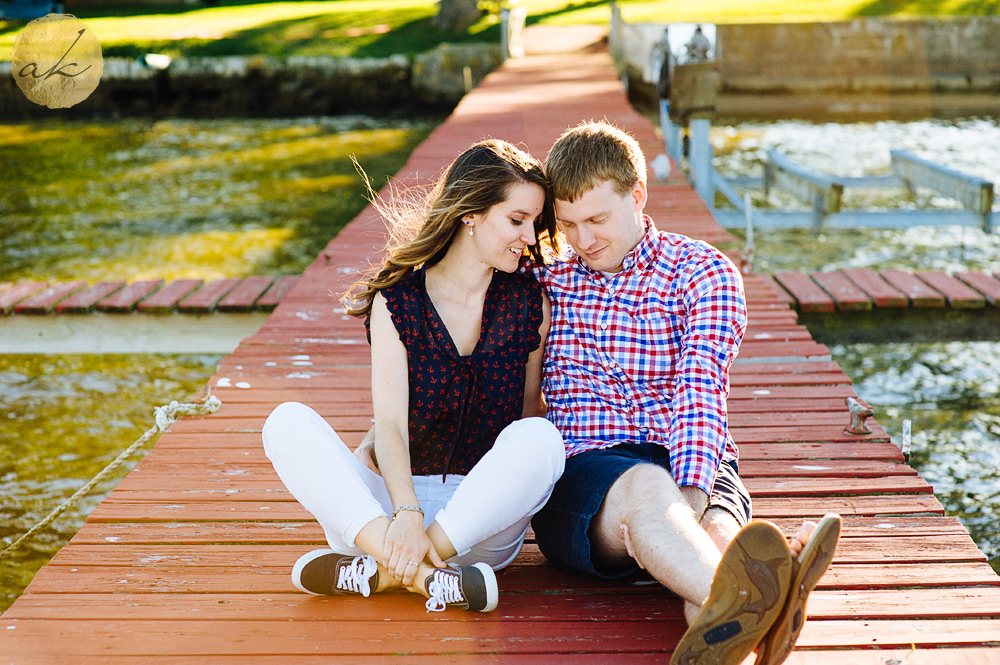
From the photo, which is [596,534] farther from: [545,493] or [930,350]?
[930,350]

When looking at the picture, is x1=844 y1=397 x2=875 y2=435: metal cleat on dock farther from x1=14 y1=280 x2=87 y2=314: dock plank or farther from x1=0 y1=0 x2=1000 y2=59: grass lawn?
x1=0 y1=0 x2=1000 y2=59: grass lawn

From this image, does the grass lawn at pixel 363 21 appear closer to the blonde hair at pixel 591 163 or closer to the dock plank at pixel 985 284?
the dock plank at pixel 985 284

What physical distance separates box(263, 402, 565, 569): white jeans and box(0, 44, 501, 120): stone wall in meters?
15.9

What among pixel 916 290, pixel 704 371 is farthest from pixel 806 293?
pixel 704 371

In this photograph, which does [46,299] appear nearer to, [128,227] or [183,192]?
[128,227]

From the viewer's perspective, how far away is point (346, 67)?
17766mm

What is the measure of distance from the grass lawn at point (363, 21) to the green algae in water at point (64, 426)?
1280 cm

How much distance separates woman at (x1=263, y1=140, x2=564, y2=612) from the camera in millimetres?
2320

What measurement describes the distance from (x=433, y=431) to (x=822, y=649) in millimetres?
1114

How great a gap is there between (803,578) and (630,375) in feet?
2.75

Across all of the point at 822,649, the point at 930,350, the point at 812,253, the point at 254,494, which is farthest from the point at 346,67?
the point at 822,649

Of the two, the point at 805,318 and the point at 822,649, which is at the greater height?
the point at 822,649

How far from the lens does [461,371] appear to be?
256 centimetres

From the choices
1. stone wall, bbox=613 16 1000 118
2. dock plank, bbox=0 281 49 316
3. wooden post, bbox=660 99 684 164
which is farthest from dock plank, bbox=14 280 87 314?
stone wall, bbox=613 16 1000 118
